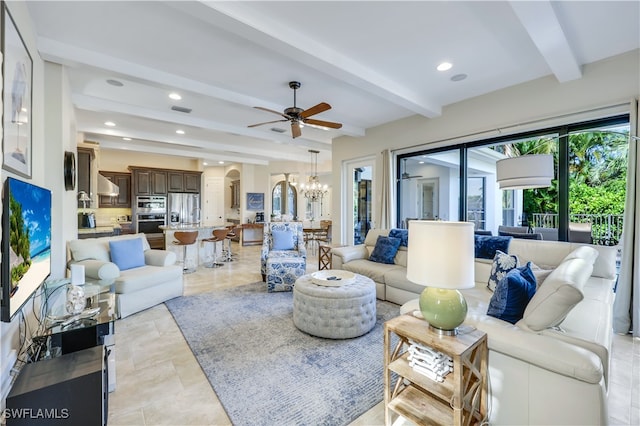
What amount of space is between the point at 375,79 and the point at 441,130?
72.7 inches

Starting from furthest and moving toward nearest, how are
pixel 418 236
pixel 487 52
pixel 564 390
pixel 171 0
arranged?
pixel 487 52 → pixel 171 0 → pixel 418 236 → pixel 564 390

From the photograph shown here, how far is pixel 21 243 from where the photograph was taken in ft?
5.34

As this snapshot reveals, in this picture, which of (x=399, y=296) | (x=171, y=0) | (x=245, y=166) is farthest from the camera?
(x=245, y=166)

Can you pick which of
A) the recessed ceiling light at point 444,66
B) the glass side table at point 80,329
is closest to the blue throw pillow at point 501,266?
the recessed ceiling light at point 444,66

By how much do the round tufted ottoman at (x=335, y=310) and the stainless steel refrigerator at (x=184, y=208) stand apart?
700cm

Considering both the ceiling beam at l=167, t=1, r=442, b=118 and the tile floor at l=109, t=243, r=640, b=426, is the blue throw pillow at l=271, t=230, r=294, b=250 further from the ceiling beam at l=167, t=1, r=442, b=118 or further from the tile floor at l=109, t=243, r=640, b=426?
the ceiling beam at l=167, t=1, r=442, b=118

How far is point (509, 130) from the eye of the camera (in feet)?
13.0

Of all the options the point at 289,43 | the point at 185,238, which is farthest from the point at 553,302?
the point at 185,238

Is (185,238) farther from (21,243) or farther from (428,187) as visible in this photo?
(428,187)

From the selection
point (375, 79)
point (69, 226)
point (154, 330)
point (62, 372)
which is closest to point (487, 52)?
point (375, 79)

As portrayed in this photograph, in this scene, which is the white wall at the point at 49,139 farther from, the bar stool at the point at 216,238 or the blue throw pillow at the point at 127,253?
the bar stool at the point at 216,238

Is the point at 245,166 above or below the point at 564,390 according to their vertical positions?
above

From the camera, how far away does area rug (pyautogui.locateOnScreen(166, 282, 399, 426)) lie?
1874 millimetres

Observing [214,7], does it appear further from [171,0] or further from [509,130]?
[509,130]
